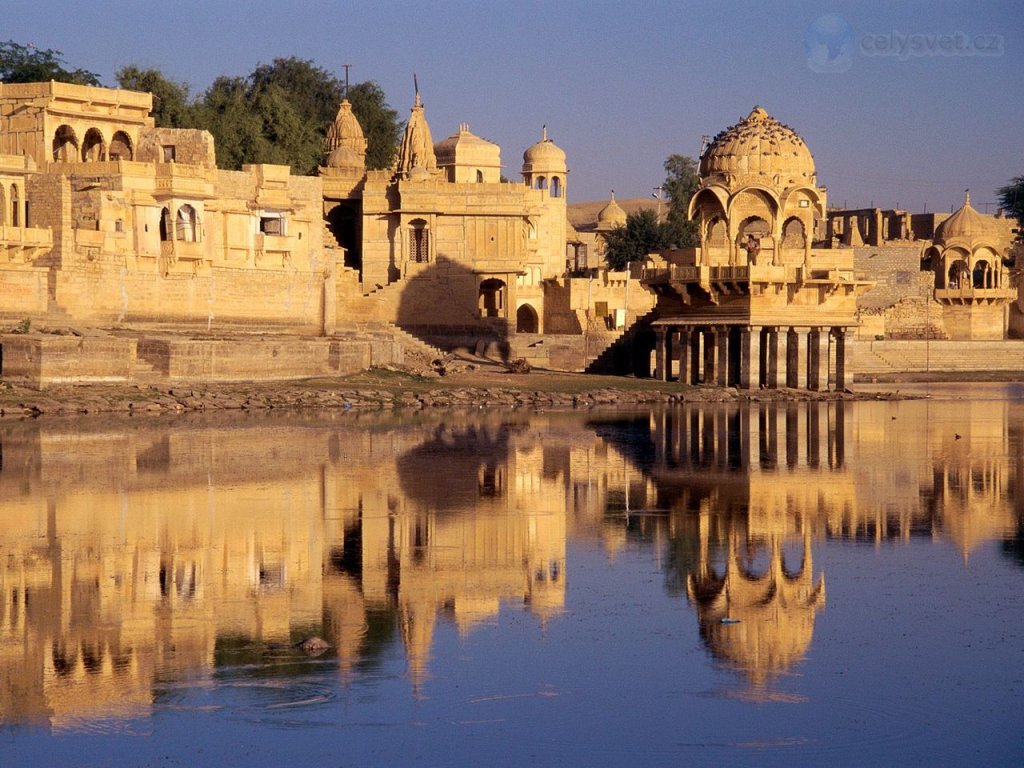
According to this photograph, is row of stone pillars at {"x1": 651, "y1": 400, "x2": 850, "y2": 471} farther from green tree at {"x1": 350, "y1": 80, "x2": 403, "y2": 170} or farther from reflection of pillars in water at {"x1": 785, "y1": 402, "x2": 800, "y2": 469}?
green tree at {"x1": 350, "y1": 80, "x2": 403, "y2": 170}

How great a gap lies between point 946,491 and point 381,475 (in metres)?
8.39

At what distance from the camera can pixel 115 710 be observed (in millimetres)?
12773

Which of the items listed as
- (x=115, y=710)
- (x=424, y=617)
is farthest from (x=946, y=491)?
(x=115, y=710)

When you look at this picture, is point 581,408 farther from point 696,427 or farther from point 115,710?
point 115,710

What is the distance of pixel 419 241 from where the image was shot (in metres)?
56.4

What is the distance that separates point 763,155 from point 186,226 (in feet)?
72.2

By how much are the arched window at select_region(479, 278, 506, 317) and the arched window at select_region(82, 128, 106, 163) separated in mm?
14420

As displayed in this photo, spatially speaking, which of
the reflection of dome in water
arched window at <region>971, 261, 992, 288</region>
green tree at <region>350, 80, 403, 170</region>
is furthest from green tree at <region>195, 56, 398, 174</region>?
the reflection of dome in water

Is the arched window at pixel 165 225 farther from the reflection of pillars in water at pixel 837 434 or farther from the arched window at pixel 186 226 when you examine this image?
the reflection of pillars in water at pixel 837 434

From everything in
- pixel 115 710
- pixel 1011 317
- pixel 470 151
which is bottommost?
pixel 115 710

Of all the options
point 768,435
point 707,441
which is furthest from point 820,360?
point 707,441

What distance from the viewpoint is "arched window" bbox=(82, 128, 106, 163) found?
4814 cm

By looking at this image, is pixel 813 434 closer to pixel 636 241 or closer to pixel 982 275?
pixel 636 241

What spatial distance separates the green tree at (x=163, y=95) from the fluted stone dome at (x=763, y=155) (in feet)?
58.4
